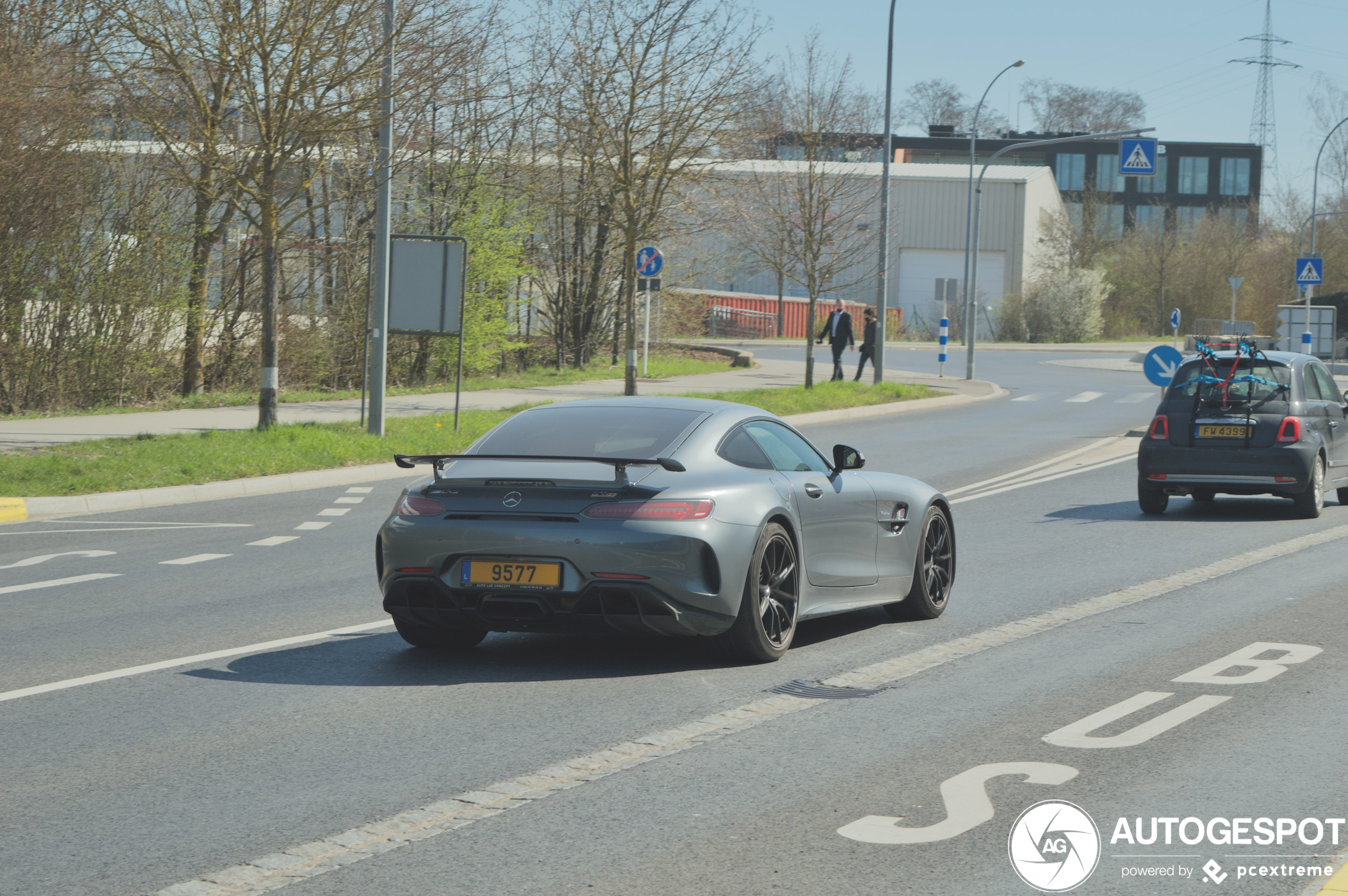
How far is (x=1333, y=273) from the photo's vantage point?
73.2m

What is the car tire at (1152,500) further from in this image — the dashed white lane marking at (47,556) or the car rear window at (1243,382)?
the dashed white lane marking at (47,556)

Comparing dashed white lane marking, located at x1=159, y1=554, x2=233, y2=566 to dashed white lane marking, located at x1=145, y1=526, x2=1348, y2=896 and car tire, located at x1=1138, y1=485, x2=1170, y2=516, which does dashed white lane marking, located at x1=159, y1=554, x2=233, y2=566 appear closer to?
dashed white lane marking, located at x1=145, y1=526, x2=1348, y2=896

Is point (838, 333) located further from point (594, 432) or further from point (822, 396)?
point (594, 432)

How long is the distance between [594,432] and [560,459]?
1.44 feet

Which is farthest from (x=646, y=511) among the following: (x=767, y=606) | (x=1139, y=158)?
(x=1139, y=158)

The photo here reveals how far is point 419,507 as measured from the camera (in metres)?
7.63

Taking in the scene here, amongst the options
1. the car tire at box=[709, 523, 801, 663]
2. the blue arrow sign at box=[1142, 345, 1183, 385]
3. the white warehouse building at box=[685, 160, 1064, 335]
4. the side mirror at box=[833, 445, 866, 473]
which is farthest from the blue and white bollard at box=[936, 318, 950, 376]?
the white warehouse building at box=[685, 160, 1064, 335]

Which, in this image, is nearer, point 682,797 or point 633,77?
point 682,797

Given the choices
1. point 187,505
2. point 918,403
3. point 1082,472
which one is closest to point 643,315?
point 918,403

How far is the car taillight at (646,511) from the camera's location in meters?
7.30

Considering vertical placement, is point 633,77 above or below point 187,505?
above

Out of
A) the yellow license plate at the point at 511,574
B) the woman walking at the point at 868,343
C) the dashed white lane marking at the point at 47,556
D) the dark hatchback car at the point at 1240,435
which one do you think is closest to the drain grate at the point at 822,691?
the yellow license plate at the point at 511,574

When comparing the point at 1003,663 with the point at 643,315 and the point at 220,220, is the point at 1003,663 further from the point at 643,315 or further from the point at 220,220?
the point at 643,315

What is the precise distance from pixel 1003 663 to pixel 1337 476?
977 cm
